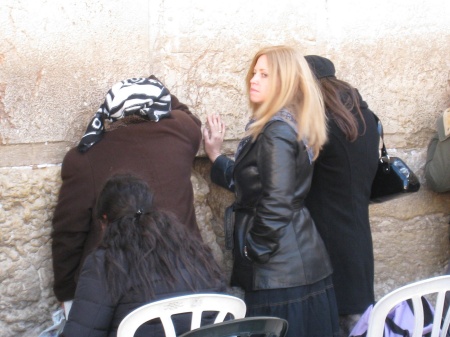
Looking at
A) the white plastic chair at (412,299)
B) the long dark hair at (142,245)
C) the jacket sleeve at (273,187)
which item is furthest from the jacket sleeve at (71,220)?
the white plastic chair at (412,299)

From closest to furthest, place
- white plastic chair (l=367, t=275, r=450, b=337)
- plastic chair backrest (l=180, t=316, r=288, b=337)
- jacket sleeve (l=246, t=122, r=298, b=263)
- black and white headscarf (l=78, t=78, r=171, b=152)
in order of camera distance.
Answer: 1. plastic chair backrest (l=180, t=316, r=288, b=337)
2. white plastic chair (l=367, t=275, r=450, b=337)
3. jacket sleeve (l=246, t=122, r=298, b=263)
4. black and white headscarf (l=78, t=78, r=171, b=152)

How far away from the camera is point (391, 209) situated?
4492 millimetres

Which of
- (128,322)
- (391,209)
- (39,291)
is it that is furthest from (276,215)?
(391,209)

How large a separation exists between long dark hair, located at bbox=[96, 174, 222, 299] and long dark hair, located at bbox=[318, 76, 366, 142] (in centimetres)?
95

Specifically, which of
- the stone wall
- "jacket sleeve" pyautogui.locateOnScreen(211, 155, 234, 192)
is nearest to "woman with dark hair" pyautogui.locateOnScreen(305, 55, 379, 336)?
"jacket sleeve" pyautogui.locateOnScreen(211, 155, 234, 192)

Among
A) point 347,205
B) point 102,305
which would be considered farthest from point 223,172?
point 102,305

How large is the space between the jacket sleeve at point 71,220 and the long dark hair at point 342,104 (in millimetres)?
1035

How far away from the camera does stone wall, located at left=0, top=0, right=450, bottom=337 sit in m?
3.53

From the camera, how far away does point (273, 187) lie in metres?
3.29

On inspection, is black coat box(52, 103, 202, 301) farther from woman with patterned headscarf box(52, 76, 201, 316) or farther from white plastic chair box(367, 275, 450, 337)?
white plastic chair box(367, 275, 450, 337)

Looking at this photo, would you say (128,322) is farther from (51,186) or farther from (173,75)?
(173,75)

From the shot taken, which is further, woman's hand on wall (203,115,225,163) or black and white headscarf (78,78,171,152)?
woman's hand on wall (203,115,225,163)

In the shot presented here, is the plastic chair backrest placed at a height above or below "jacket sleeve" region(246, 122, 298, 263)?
below

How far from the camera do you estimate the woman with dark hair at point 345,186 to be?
3.67 meters
